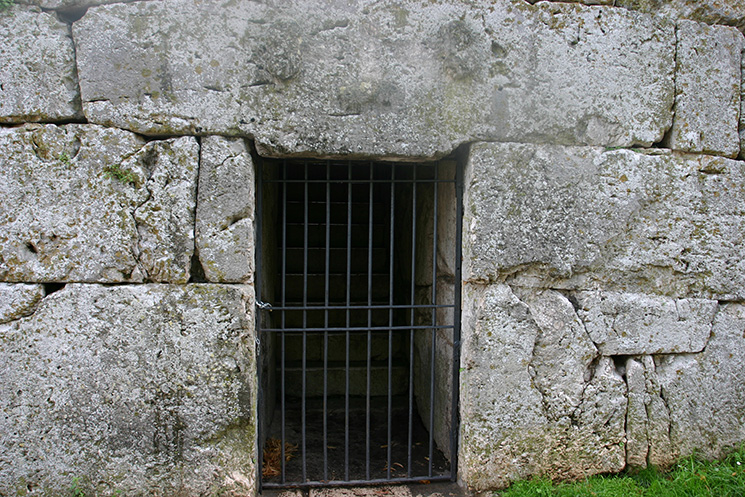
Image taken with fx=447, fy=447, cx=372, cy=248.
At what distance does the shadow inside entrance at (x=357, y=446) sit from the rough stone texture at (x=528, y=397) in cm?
38

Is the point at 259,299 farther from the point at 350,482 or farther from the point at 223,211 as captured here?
the point at 350,482

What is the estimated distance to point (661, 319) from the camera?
266cm

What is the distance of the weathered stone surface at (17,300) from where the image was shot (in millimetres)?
2316

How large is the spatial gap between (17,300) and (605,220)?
325 cm

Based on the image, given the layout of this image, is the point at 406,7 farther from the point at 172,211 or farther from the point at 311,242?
the point at 311,242

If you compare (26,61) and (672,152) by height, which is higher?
(26,61)

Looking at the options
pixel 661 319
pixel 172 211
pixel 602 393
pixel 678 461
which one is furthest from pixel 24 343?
pixel 678 461

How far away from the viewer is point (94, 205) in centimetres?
236

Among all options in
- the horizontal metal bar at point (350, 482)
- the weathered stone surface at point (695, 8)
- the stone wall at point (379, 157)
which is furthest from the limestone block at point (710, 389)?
the weathered stone surface at point (695, 8)

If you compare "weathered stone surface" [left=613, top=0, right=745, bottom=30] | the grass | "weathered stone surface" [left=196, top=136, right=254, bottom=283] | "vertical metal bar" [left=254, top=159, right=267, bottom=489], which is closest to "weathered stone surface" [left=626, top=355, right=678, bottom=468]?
"weathered stone surface" [left=613, top=0, right=745, bottom=30]

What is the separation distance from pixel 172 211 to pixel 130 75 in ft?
2.44

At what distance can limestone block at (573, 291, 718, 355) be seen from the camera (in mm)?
2629

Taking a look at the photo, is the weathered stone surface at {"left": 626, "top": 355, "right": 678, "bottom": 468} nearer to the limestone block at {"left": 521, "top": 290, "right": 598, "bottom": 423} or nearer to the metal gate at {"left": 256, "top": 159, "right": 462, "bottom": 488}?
the limestone block at {"left": 521, "top": 290, "right": 598, "bottom": 423}

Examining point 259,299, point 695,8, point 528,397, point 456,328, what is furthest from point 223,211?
point 695,8
